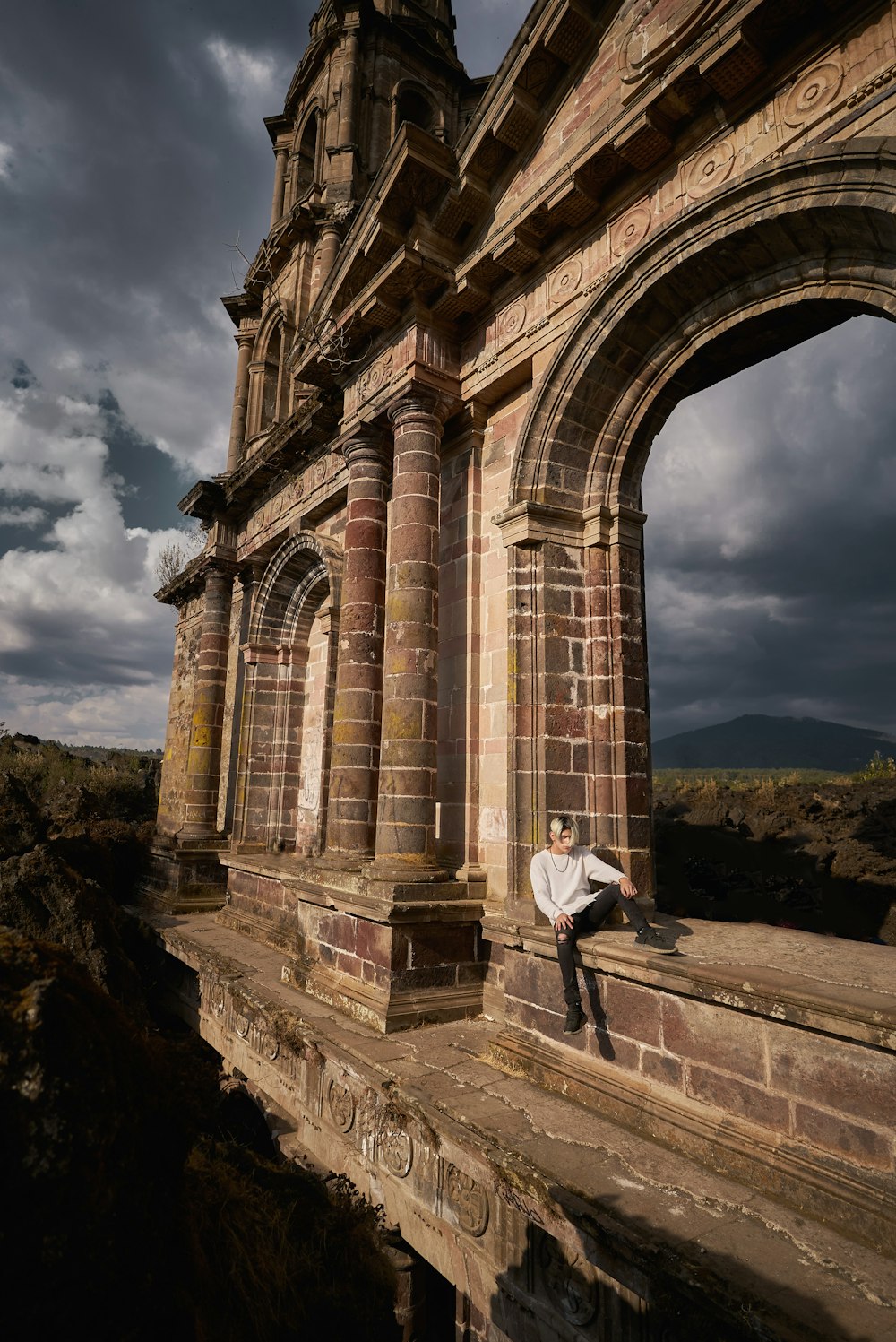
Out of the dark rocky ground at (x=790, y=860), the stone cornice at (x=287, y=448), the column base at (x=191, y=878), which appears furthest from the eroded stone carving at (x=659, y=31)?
the column base at (x=191, y=878)

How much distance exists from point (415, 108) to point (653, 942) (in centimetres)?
1817

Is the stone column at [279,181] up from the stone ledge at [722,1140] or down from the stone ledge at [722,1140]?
up

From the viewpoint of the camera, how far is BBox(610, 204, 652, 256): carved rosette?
5.48m

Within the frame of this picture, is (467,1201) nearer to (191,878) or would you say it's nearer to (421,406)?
(421,406)

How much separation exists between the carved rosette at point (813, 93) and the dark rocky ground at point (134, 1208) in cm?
611

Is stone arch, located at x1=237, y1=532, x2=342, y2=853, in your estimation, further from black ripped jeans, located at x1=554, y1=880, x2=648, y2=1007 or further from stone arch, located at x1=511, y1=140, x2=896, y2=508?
black ripped jeans, located at x1=554, y1=880, x2=648, y2=1007

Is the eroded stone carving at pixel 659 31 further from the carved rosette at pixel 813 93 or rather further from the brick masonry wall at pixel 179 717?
the brick masonry wall at pixel 179 717

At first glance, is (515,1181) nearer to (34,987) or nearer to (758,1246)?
(758,1246)

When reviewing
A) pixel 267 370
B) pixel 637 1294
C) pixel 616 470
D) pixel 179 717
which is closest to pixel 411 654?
pixel 616 470

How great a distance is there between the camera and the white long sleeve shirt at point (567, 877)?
4836 millimetres

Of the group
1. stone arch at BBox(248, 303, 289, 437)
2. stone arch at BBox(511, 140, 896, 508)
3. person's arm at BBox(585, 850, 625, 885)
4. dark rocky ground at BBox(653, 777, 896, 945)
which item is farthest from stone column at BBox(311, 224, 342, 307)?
dark rocky ground at BBox(653, 777, 896, 945)

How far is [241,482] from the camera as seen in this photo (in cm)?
1259

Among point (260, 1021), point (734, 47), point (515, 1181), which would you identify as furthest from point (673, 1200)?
point (734, 47)

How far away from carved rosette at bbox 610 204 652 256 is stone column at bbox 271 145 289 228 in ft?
42.8
